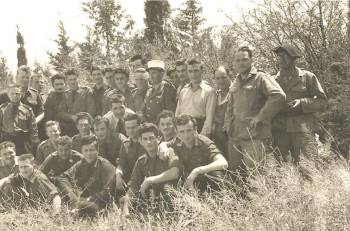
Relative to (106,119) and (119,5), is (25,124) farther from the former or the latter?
(119,5)

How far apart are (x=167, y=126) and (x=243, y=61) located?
1.34 m

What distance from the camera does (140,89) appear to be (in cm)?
792

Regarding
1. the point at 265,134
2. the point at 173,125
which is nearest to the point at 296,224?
→ the point at 265,134

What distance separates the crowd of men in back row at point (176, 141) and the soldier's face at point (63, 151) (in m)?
0.01

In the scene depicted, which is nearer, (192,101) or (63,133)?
(192,101)

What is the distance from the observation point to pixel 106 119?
7258 mm

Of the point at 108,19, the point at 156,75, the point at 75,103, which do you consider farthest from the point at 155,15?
the point at 156,75

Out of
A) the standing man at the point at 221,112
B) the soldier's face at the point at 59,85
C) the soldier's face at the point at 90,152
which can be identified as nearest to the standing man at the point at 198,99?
the standing man at the point at 221,112

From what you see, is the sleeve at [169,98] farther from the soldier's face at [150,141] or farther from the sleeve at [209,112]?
the soldier's face at [150,141]

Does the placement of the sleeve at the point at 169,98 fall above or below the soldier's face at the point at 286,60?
below

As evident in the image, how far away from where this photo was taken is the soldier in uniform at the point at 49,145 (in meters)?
7.47

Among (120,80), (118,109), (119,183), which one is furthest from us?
(120,80)

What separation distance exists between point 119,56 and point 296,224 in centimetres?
1994

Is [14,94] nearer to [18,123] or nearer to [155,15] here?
[18,123]
